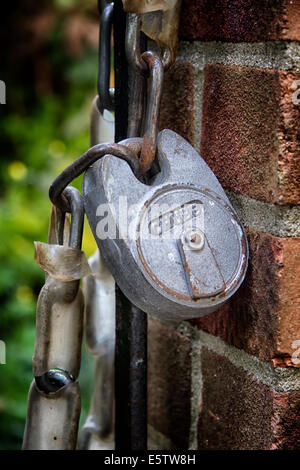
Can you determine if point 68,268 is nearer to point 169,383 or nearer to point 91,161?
point 91,161

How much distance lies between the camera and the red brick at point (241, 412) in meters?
0.60

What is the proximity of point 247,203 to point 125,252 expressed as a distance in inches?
5.8

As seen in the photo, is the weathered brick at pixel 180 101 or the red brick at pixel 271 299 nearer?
the red brick at pixel 271 299

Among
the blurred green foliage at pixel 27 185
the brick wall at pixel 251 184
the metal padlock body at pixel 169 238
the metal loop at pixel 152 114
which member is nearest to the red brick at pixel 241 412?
the brick wall at pixel 251 184

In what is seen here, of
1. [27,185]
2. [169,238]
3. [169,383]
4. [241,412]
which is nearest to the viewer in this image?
[169,238]

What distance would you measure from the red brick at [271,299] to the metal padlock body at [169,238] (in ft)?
0.08

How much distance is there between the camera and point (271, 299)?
59 centimetres

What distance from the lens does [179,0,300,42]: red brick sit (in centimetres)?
55

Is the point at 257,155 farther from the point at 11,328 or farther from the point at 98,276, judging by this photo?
the point at 11,328

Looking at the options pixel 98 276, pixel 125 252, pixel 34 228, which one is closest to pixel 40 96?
pixel 34 228

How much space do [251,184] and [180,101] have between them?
153 mm

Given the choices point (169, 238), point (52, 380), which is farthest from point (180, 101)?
point (52, 380)

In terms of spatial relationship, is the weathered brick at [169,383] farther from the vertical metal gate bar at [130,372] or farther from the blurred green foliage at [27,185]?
the blurred green foliage at [27,185]

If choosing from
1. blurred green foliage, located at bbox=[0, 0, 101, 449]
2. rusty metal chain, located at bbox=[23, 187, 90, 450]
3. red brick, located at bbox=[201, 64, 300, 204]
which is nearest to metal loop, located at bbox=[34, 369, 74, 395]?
→ rusty metal chain, located at bbox=[23, 187, 90, 450]
